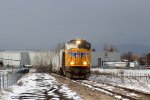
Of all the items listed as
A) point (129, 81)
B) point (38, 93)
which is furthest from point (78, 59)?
point (38, 93)

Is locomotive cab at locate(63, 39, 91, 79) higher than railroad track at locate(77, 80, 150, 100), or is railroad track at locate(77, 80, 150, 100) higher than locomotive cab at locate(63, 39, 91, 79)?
locomotive cab at locate(63, 39, 91, 79)

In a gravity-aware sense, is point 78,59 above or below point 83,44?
below

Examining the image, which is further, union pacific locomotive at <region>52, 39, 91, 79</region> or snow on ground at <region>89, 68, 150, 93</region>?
union pacific locomotive at <region>52, 39, 91, 79</region>

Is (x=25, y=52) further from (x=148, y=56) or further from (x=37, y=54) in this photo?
(x=148, y=56)

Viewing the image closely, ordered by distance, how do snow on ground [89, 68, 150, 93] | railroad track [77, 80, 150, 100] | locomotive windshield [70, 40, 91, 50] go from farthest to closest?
locomotive windshield [70, 40, 91, 50] < snow on ground [89, 68, 150, 93] < railroad track [77, 80, 150, 100]

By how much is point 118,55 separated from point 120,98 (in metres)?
147

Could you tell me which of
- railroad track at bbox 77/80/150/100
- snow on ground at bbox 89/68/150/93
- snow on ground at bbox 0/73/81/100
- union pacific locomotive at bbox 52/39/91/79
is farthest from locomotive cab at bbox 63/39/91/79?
railroad track at bbox 77/80/150/100

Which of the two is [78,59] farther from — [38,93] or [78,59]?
[38,93]

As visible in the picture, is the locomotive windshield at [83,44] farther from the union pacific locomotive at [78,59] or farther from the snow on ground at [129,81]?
the snow on ground at [129,81]

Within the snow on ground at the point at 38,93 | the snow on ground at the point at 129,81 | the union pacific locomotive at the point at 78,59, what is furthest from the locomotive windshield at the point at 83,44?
the snow on ground at the point at 38,93

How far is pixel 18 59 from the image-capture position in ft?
536

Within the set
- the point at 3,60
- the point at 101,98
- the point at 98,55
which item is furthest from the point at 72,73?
the point at 3,60

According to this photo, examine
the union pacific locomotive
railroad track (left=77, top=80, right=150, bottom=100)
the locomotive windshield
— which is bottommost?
railroad track (left=77, top=80, right=150, bottom=100)

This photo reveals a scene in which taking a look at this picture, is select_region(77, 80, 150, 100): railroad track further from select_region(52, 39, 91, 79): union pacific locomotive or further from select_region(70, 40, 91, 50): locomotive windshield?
select_region(70, 40, 91, 50): locomotive windshield
